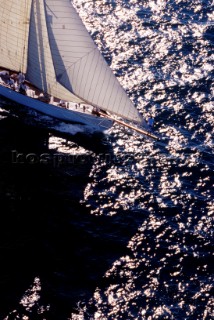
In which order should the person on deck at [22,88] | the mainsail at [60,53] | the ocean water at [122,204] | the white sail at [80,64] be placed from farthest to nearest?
1. the person on deck at [22,88]
2. the mainsail at [60,53]
3. the white sail at [80,64]
4. the ocean water at [122,204]

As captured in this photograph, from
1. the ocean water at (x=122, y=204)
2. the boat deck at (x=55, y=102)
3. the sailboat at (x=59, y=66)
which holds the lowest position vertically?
the ocean water at (x=122, y=204)

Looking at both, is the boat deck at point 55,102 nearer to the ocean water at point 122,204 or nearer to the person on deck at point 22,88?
the person on deck at point 22,88

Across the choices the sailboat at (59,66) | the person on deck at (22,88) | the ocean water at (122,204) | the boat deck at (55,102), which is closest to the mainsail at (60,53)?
the sailboat at (59,66)

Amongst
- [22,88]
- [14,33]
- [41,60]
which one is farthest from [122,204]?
[14,33]

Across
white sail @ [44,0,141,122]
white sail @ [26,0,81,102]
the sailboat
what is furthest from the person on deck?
white sail @ [44,0,141,122]

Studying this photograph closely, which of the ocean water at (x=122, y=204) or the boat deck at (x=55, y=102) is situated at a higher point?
the boat deck at (x=55, y=102)

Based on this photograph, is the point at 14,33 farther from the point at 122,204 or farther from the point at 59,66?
the point at 122,204
